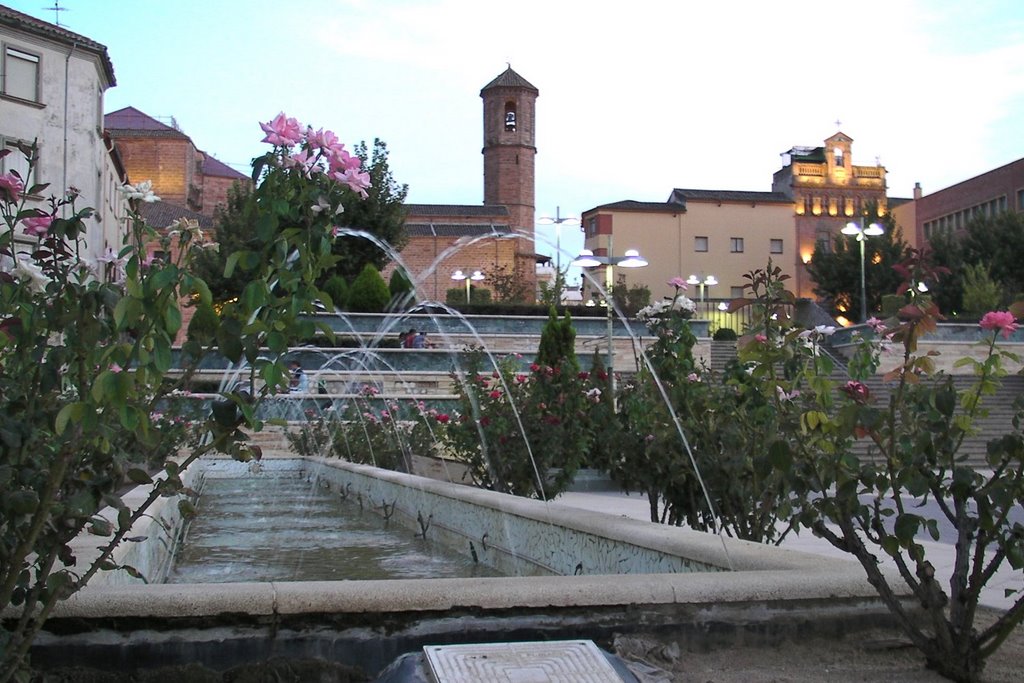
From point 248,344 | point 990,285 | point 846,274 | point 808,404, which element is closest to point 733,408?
point 808,404

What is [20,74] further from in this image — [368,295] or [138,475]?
[138,475]

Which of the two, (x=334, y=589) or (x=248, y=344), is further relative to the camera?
(x=334, y=589)

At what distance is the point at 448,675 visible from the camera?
9.10 feet

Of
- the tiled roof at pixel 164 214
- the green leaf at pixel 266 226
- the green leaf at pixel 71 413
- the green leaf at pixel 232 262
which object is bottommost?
the green leaf at pixel 71 413

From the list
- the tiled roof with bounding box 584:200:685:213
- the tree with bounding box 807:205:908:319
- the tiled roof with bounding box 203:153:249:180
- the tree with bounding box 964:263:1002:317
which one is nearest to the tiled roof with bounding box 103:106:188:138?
the tiled roof with bounding box 203:153:249:180

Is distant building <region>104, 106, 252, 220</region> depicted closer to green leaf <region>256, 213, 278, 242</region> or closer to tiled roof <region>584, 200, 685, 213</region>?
tiled roof <region>584, 200, 685, 213</region>

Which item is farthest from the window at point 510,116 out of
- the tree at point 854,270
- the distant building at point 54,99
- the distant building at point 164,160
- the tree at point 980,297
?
the distant building at point 54,99

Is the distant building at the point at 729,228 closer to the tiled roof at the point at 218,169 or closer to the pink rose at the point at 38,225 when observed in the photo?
the tiled roof at the point at 218,169

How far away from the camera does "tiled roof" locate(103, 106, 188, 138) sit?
192ft

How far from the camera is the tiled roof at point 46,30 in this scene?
1125 inches

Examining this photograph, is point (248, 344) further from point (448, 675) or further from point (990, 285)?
point (990, 285)

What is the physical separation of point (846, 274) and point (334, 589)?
1963 inches

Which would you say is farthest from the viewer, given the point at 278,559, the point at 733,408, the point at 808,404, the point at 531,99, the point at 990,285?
the point at 531,99

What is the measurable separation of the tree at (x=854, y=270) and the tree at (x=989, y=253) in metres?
2.76
